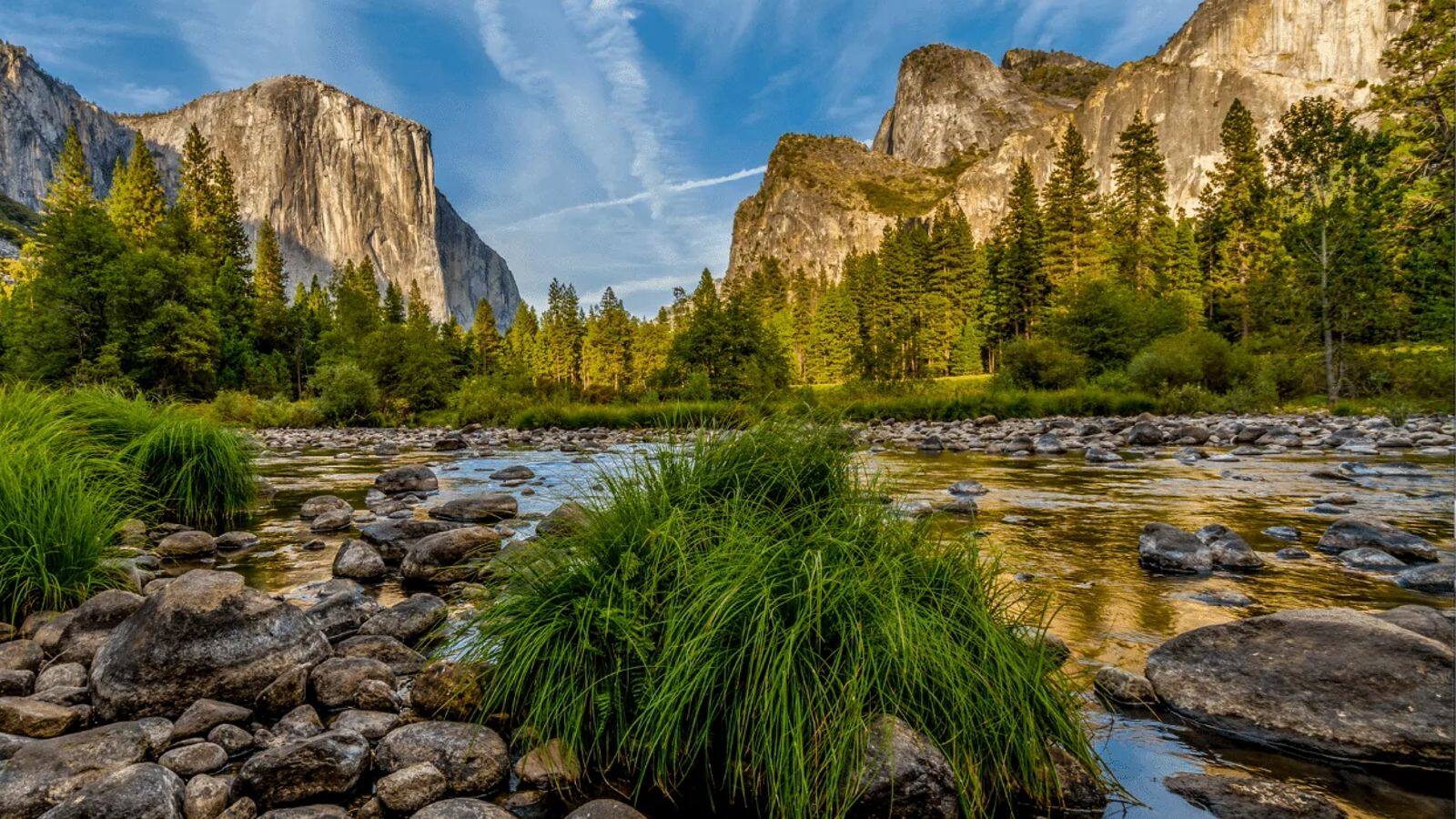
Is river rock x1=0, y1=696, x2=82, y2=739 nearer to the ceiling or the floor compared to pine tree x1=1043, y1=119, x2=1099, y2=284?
nearer to the floor

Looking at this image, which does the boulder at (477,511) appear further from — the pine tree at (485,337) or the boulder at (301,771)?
the pine tree at (485,337)

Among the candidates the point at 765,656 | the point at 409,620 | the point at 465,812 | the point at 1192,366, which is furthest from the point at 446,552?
the point at 1192,366

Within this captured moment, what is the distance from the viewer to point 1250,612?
12.4 feet

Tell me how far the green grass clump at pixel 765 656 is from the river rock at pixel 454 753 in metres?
0.15

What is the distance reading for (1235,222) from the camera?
157 feet

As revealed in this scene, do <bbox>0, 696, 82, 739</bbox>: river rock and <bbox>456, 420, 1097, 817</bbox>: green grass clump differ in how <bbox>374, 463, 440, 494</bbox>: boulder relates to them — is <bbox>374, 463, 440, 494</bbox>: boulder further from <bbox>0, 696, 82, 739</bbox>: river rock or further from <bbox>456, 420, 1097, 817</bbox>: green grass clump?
<bbox>456, 420, 1097, 817</bbox>: green grass clump

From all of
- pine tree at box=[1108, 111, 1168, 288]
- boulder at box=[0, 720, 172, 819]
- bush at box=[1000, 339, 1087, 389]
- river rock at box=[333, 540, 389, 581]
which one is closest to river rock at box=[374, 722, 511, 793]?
boulder at box=[0, 720, 172, 819]

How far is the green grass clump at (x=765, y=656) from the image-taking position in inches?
79.1

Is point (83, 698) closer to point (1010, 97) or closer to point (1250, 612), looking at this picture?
point (1250, 612)

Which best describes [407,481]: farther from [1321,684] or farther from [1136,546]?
[1321,684]

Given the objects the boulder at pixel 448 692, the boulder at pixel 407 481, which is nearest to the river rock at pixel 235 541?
the boulder at pixel 407 481

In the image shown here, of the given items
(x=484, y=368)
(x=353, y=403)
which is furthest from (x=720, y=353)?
(x=484, y=368)

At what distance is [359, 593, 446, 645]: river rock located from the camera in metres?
3.63

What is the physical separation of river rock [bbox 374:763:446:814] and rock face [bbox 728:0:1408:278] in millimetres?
67855
